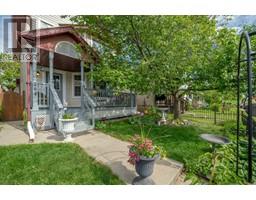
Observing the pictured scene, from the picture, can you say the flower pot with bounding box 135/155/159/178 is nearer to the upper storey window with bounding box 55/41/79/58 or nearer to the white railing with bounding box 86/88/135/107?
the white railing with bounding box 86/88/135/107

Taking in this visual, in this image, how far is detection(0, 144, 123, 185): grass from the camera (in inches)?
126

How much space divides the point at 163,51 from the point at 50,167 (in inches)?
184

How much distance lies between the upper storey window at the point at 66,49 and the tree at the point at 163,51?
1377 millimetres

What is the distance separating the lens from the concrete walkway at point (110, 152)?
3395 millimetres

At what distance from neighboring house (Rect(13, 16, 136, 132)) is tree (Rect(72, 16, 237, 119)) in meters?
1.32

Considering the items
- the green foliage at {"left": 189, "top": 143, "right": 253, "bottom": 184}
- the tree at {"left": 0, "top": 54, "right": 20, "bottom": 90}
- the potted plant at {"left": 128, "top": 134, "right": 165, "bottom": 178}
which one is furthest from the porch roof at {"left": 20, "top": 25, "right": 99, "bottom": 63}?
the green foliage at {"left": 189, "top": 143, "right": 253, "bottom": 184}

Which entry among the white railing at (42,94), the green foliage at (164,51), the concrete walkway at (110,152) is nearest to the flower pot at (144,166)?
the concrete walkway at (110,152)

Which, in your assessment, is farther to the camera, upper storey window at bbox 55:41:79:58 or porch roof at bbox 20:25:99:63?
upper storey window at bbox 55:41:79:58

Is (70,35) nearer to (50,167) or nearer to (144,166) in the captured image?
(50,167)
